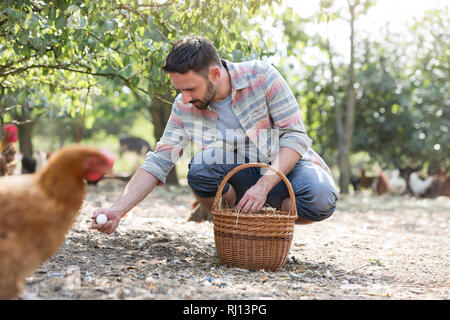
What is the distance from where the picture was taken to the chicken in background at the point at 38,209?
66.2 inches

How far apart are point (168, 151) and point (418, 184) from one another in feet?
30.8

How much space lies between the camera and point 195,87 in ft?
9.58

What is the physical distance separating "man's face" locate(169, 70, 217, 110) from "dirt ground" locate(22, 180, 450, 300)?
1.07 metres

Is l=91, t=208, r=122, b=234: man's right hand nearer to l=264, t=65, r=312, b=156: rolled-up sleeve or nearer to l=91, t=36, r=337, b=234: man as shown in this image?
l=91, t=36, r=337, b=234: man

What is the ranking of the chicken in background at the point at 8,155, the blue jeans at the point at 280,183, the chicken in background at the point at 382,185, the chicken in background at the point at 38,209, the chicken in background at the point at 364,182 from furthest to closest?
the chicken in background at the point at 364,182 < the chicken in background at the point at 382,185 < the chicken in background at the point at 8,155 < the blue jeans at the point at 280,183 < the chicken in background at the point at 38,209

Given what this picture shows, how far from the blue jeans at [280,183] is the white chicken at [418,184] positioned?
8716 millimetres

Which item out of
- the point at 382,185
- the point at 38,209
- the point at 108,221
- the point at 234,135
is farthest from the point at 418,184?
the point at 38,209

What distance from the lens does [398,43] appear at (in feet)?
38.5

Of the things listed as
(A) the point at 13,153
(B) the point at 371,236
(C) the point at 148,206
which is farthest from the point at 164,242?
(A) the point at 13,153

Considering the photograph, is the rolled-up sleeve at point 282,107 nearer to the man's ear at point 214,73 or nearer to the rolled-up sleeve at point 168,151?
the man's ear at point 214,73

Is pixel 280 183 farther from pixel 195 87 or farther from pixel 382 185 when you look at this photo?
pixel 382 185

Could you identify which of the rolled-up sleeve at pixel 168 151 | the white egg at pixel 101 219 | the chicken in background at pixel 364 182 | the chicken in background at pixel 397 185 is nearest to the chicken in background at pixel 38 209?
the white egg at pixel 101 219
